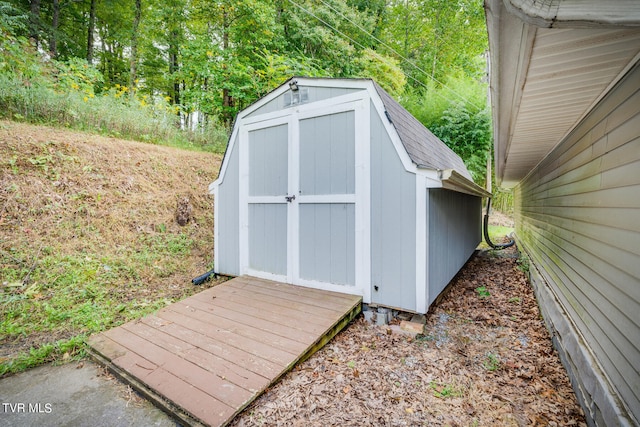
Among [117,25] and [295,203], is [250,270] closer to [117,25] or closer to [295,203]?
[295,203]

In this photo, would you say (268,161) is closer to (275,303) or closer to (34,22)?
(275,303)

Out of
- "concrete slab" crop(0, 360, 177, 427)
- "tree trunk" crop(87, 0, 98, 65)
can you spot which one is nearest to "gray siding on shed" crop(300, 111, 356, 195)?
"concrete slab" crop(0, 360, 177, 427)

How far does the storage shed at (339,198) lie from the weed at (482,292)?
54cm

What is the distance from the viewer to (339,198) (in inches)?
Result: 139

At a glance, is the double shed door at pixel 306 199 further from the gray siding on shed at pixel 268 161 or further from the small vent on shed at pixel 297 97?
the small vent on shed at pixel 297 97

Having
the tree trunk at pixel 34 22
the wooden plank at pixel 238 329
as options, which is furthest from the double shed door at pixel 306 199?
the tree trunk at pixel 34 22

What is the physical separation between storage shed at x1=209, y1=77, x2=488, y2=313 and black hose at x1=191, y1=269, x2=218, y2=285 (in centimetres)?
42

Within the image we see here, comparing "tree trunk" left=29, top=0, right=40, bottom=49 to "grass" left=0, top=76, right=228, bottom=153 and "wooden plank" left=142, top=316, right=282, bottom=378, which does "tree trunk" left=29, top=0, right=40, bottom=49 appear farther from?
"wooden plank" left=142, top=316, right=282, bottom=378

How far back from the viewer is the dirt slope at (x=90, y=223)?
3639mm

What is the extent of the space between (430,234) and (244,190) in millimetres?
2833

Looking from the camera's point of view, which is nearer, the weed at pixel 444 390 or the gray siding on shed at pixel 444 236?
the weed at pixel 444 390

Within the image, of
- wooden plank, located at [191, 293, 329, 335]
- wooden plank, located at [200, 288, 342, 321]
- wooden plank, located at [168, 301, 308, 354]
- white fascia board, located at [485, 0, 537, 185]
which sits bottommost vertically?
wooden plank, located at [168, 301, 308, 354]

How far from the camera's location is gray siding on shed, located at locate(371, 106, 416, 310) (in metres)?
3.10

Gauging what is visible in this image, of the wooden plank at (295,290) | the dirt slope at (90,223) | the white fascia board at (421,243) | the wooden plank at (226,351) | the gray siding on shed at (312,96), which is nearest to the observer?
the wooden plank at (226,351)
